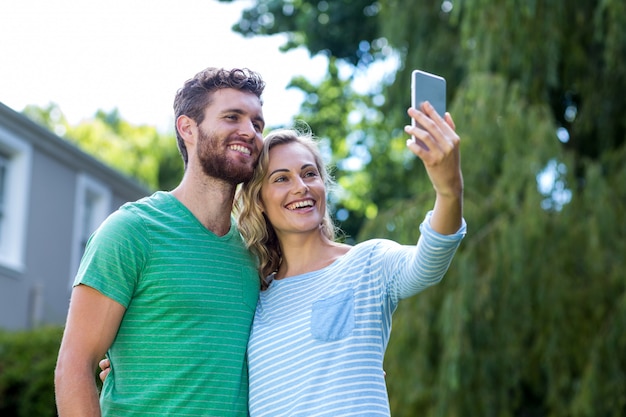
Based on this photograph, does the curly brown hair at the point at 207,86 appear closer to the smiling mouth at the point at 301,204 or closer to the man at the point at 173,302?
the man at the point at 173,302

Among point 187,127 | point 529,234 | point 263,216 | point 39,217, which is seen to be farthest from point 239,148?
point 39,217

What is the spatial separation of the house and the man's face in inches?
344

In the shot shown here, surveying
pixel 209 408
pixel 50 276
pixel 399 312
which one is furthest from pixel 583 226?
pixel 50 276

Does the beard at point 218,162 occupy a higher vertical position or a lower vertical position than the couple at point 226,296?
higher

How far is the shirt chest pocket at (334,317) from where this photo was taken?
3.02 metres

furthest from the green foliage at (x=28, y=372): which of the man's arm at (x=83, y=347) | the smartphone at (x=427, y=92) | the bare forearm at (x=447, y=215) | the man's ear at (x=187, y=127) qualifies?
the smartphone at (x=427, y=92)

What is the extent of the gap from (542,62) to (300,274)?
4.64m

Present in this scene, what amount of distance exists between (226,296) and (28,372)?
26.6ft

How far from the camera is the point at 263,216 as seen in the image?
3523 millimetres

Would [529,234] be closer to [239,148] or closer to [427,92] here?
A: [239,148]

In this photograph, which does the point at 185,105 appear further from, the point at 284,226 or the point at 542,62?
the point at 542,62

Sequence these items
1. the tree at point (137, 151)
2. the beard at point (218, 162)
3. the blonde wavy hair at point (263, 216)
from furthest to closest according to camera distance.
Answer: the tree at point (137, 151) → the blonde wavy hair at point (263, 216) → the beard at point (218, 162)

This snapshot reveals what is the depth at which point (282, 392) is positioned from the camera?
3045mm

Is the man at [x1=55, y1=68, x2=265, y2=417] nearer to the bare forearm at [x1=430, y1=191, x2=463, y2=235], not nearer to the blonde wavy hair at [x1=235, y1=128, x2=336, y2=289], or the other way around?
the blonde wavy hair at [x1=235, y1=128, x2=336, y2=289]
